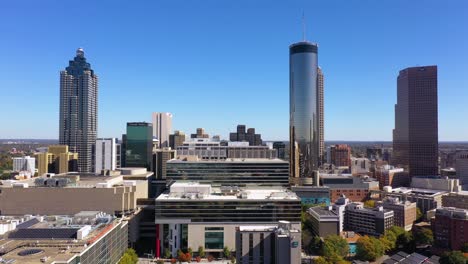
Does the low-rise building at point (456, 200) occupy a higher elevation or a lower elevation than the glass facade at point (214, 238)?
higher

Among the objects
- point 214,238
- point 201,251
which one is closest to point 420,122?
point 214,238

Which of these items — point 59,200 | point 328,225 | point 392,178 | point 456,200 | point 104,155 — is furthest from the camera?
point 104,155

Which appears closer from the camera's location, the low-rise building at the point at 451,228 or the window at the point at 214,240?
the window at the point at 214,240

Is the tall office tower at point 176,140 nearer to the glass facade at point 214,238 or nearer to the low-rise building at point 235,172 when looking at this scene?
the low-rise building at point 235,172

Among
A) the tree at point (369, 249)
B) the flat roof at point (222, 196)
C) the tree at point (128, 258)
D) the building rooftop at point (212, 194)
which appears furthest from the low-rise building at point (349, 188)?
the tree at point (128, 258)

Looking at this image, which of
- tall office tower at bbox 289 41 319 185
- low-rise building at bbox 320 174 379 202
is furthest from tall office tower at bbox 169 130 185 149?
low-rise building at bbox 320 174 379 202

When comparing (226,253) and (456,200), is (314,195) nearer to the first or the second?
(456,200)
